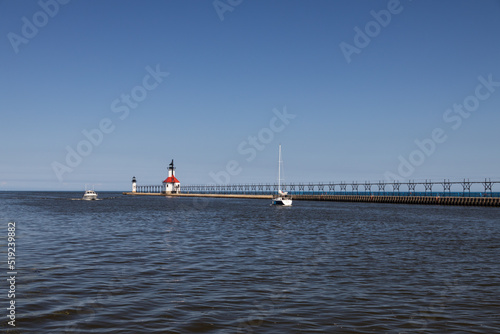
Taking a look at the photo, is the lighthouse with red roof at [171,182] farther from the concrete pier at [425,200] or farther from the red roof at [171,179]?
the concrete pier at [425,200]

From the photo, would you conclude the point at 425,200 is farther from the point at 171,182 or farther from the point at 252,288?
the point at 171,182

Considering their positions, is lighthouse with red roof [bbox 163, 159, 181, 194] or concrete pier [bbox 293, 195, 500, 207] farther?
lighthouse with red roof [bbox 163, 159, 181, 194]

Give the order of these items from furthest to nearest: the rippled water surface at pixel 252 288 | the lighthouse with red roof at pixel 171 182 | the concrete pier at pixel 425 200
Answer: the lighthouse with red roof at pixel 171 182, the concrete pier at pixel 425 200, the rippled water surface at pixel 252 288

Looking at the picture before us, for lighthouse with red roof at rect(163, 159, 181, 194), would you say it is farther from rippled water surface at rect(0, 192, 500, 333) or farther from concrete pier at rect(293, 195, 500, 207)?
rippled water surface at rect(0, 192, 500, 333)

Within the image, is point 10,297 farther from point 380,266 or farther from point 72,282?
point 380,266

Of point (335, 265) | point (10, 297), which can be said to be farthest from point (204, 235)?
point (10, 297)

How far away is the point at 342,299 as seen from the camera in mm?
12641

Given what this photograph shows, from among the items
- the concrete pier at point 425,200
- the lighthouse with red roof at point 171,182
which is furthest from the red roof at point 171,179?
the concrete pier at point 425,200

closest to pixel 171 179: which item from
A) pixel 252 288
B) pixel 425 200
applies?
pixel 425 200

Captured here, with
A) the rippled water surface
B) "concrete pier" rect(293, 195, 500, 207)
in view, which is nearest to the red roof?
"concrete pier" rect(293, 195, 500, 207)

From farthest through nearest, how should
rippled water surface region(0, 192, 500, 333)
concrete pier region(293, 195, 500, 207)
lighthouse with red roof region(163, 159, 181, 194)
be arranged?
lighthouse with red roof region(163, 159, 181, 194) → concrete pier region(293, 195, 500, 207) → rippled water surface region(0, 192, 500, 333)

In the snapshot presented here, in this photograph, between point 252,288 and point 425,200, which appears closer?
point 252,288

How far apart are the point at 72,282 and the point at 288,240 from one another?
631 inches

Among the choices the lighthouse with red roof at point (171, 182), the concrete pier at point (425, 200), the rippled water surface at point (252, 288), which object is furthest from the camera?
the lighthouse with red roof at point (171, 182)
